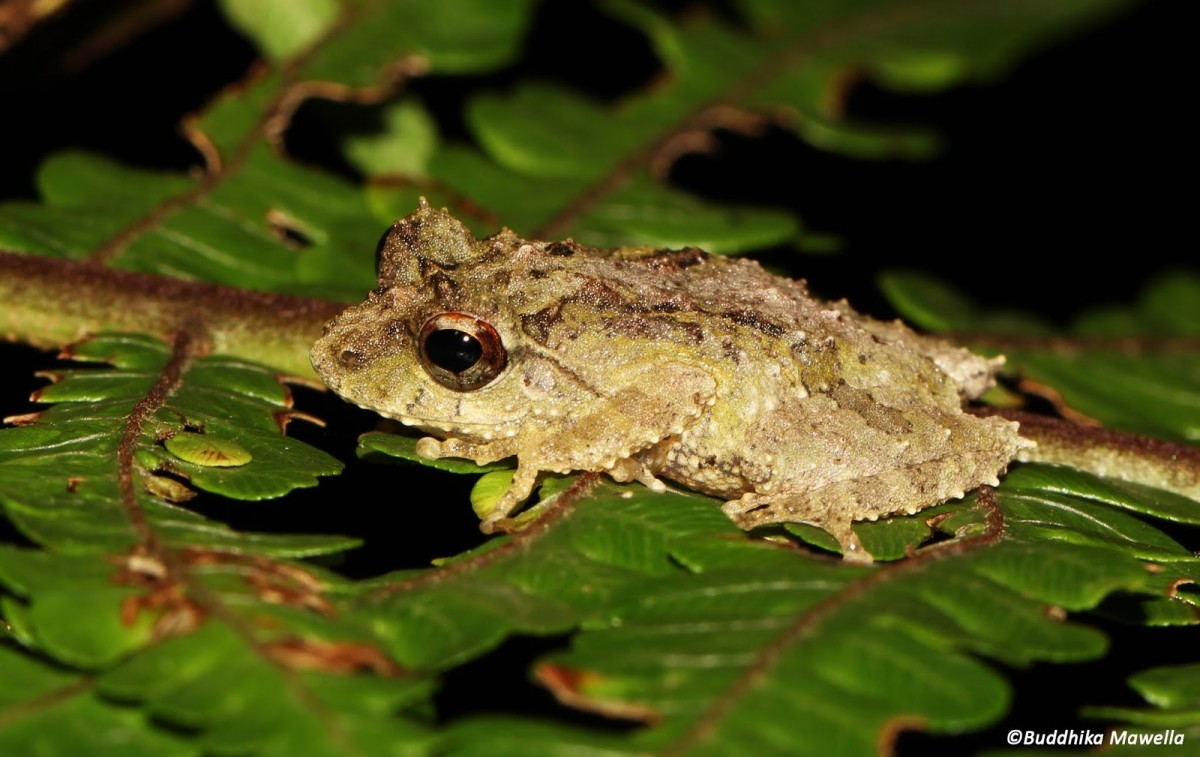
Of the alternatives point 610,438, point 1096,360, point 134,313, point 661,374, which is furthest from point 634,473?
point 1096,360

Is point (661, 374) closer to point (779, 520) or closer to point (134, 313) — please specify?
point (779, 520)

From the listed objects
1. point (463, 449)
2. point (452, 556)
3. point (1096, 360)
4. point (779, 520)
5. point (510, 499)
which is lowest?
point (452, 556)

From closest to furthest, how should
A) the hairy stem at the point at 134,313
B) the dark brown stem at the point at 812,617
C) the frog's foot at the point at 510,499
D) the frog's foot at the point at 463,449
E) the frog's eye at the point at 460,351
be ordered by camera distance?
the dark brown stem at the point at 812,617, the frog's foot at the point at 510,499, the frog's foot at the point at 463,449, the frog's eye at the point at 460,351, the hairy stem at the point at 134,313

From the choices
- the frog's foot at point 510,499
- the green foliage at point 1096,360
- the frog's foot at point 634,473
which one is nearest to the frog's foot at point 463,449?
the frog's foot at point 510,499

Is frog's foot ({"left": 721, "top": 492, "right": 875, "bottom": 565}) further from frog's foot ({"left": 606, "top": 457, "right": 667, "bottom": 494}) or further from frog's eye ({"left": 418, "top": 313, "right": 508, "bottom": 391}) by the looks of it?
frog's eye ({"left": 418, "top": 313, "right": 508, "bottom": 391})

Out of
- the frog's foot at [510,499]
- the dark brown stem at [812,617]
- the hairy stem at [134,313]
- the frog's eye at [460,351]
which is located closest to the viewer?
the dark brown stem at [812,617]

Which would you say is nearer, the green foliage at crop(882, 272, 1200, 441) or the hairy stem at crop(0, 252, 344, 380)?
the hairy stem at crop(0, 252, 344, 380)

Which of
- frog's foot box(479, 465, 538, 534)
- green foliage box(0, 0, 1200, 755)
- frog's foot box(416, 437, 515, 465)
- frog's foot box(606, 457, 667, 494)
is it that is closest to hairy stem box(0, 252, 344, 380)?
green foliage box(0, 0, 1200, 755)

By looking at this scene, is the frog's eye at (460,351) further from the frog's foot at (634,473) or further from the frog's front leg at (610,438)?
the frog's foot at (634,473)

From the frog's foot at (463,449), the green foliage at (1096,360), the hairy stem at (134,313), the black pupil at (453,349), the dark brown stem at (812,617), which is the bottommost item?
the dark brown stem at (812,617)
